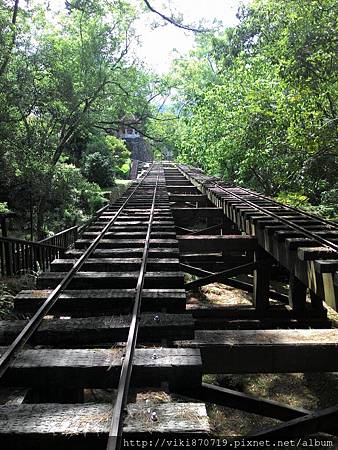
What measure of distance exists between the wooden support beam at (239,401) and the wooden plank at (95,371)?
1.29ft

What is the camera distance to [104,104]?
20.6 m

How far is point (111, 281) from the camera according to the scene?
4.23 m

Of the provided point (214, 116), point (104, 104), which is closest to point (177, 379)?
point (214, 116)

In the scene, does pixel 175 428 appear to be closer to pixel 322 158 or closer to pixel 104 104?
pixel 322 158

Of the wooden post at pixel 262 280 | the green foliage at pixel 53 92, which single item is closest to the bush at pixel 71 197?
the green foliage at pixel 53 92

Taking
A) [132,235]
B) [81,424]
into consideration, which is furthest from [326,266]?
[132,235]

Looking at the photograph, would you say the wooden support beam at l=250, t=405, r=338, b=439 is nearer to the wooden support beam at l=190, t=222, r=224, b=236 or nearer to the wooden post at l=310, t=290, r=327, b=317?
the wooden post at l=310, t=290, r=327, b=317

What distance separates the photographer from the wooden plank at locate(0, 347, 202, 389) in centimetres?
245

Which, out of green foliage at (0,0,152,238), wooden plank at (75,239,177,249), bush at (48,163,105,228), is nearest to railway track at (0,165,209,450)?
wooden plank at (75,239,177,249)

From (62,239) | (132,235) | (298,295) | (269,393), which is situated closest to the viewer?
(269,393)

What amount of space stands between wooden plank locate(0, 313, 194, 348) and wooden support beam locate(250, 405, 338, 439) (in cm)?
97

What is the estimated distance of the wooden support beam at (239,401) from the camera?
2959 mm

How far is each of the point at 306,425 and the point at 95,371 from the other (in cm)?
184

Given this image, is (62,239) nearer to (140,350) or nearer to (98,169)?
(140,350)
